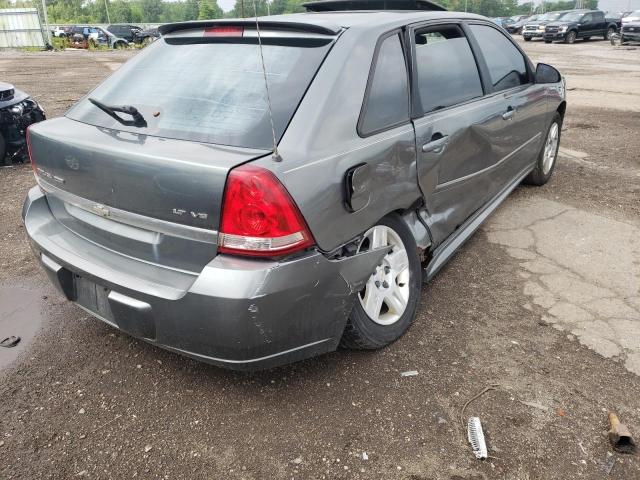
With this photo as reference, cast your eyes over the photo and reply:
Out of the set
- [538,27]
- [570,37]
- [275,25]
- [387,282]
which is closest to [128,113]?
[275,25]

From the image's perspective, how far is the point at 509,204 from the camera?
4938 millimetres

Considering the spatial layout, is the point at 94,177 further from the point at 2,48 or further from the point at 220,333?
the point at 2,48

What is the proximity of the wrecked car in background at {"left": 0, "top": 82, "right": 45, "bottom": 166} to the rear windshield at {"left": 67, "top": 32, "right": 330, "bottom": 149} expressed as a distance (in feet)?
12.7

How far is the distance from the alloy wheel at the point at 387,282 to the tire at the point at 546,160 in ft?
9.56

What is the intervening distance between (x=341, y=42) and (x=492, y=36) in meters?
2.06

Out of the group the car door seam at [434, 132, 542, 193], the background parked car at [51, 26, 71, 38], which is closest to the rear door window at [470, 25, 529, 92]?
the car door seam at [434, 132, 542, 193]

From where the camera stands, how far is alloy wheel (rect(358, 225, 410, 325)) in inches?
104

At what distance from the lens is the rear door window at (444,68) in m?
2.99

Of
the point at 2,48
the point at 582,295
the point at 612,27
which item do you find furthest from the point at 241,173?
the point at 2,48

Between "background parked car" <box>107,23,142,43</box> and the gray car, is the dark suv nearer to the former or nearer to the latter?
"background parked car" <box>107,23,142,43</box>

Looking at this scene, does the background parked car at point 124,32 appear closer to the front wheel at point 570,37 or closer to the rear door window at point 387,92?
the front wheel at point 570,37

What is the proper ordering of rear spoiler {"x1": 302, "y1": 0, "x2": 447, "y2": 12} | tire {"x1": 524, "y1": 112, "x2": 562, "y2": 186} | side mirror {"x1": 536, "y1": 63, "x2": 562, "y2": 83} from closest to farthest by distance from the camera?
rear spoiler {"x1": 302, "y1": 0, "x2": 447, "y2": 12}, side mirror {"x1": 536, "y1": 63, "x2": 562, "y2": 83}, tire {"x1": 524, "y1": 112, "x2": 562, "y2": 186}

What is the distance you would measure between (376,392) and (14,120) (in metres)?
5.46

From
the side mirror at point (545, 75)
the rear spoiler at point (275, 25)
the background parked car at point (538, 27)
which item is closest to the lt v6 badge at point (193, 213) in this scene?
the rear spoiler at point (275, 25)
